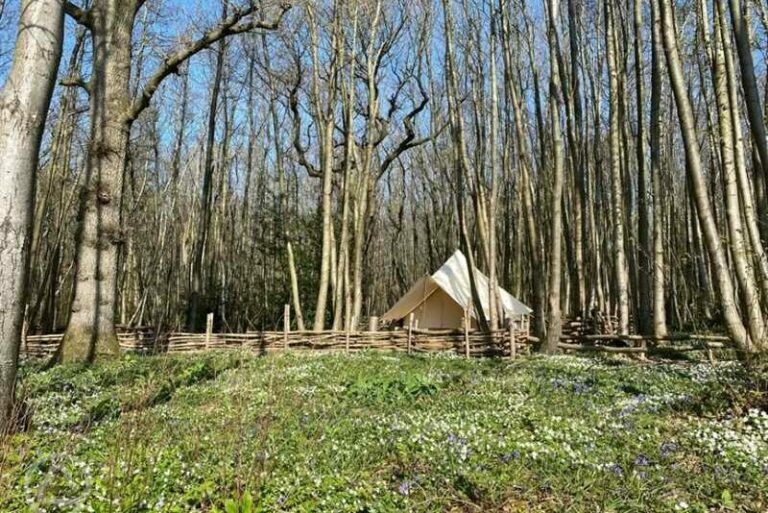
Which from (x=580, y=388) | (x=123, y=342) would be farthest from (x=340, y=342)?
(x=580, y=388)

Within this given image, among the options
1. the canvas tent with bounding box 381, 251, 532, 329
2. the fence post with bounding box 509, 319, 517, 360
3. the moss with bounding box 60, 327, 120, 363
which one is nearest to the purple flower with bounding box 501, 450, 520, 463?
the moss with bounding box 60, 327, 120, 363

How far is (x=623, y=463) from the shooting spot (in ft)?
14.4

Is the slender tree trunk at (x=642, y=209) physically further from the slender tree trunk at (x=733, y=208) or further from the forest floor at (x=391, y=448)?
the forest floor at (x=391, y=448)

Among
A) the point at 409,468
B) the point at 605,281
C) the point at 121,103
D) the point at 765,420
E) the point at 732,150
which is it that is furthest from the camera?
the point at 605,281

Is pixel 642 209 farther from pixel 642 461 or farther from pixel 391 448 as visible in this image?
pixel 391 448

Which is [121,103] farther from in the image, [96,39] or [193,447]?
[193,447]

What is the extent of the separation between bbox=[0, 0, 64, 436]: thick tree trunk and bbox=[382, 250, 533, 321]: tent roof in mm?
16180

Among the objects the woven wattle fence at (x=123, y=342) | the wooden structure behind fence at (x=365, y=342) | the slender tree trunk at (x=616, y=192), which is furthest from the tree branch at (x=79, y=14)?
the slender tree trunk at (x=616, y=192)

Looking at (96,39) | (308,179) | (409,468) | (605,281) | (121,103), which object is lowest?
(409,468)

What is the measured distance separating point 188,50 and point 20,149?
7504 mm

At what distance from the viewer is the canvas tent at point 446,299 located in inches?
794

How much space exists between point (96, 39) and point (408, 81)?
15.8 m

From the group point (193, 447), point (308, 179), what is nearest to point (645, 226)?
point (193, 447)

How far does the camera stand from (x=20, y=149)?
4.28m
